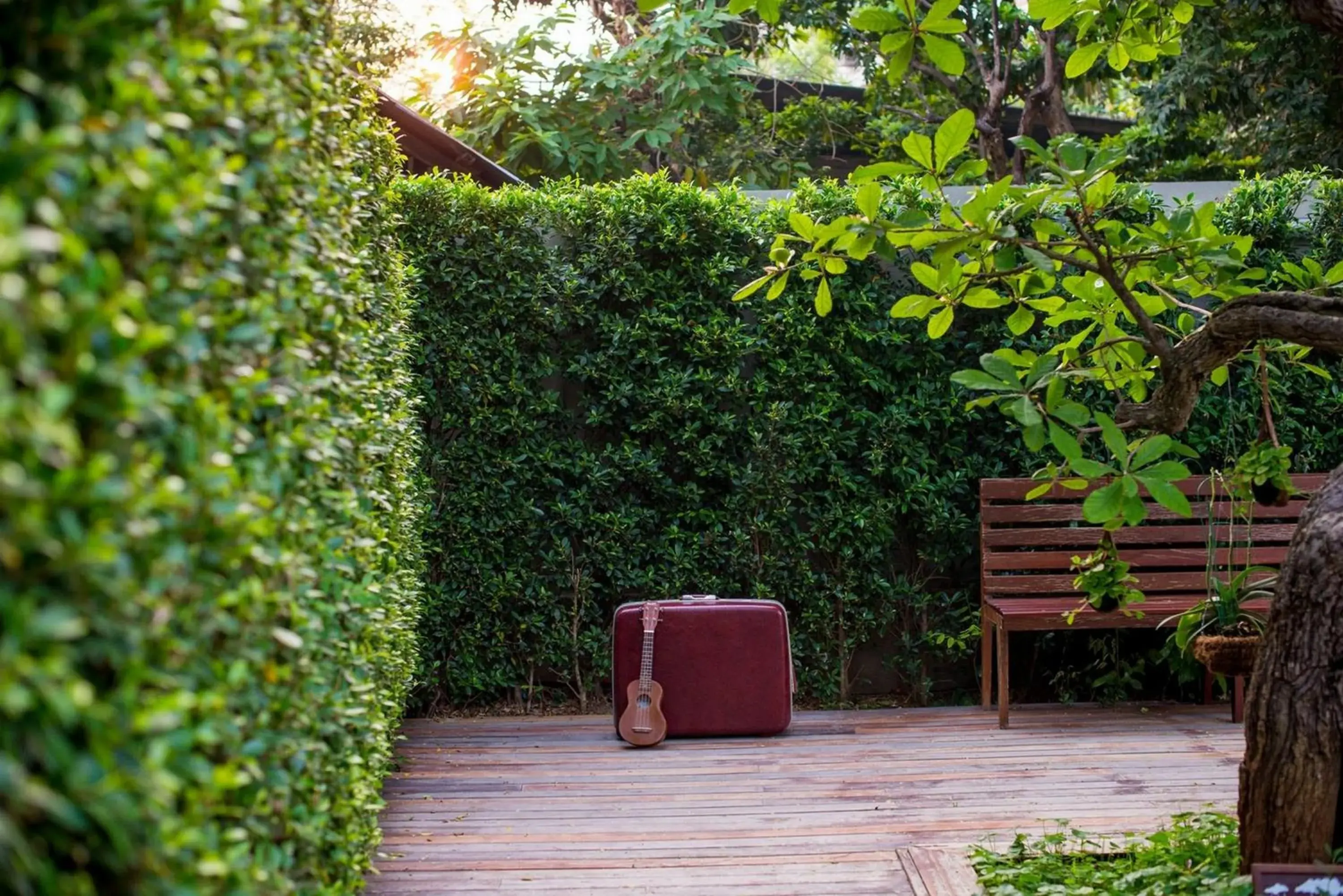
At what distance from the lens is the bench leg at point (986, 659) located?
523cm

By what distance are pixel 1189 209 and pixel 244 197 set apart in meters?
1.88

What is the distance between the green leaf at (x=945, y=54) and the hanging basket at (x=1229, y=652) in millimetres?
1467

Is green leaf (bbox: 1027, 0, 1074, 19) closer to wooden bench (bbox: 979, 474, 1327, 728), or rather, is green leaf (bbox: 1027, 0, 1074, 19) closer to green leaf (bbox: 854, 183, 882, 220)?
green leaf (bbox: 854, 183, 882, 220)

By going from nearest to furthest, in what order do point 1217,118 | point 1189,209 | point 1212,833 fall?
1. point 1189,209
2. point 1212,833
3. point 1217,118

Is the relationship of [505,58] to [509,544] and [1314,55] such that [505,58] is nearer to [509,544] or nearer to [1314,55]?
[509,544]

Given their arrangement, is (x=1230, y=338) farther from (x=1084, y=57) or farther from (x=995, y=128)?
(x=995, y=128)

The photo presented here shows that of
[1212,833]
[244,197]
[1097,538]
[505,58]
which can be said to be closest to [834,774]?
[1212,833]

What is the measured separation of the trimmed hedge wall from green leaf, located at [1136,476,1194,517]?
3118 millimetres

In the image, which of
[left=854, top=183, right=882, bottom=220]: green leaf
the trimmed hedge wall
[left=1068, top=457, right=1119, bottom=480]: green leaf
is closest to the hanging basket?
[left=1068, top=457, right=1119, bottom=480]: green leaf

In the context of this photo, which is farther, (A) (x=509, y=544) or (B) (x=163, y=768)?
(A) (x=509, y=544)

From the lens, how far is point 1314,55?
8336 mm

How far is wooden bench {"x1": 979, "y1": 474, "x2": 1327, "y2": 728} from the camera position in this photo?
17.1 feet

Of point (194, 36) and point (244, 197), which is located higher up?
point (194, 36)

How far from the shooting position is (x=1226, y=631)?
2.85m
